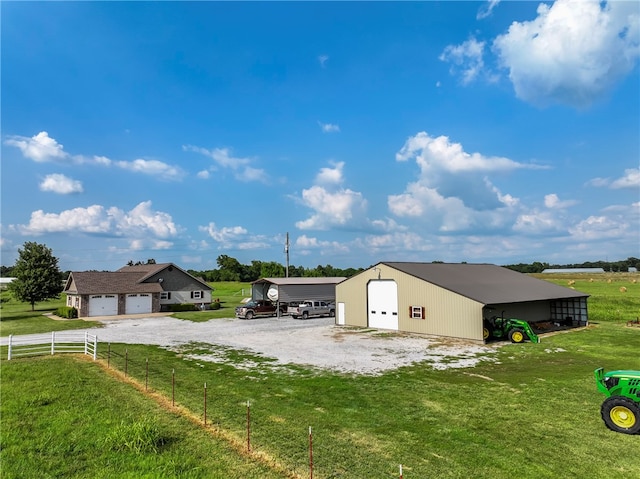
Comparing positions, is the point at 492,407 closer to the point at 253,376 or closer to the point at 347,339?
the point at 253,376

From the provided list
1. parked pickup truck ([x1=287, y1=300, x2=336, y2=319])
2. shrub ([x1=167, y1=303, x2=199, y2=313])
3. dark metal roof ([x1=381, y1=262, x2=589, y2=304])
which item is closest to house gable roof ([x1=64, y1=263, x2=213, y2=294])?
shrub ([x1=167, y1=303, x2=199, y2=313])

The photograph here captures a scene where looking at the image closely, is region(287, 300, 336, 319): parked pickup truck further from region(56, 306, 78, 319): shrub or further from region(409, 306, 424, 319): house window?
region(56, 306, 78, 319): shrub

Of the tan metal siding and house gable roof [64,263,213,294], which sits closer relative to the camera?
the tan metal siding

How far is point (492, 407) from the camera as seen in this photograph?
11812 millimetres

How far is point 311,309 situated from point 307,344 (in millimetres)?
15357

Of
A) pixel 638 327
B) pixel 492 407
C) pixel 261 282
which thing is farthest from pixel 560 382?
pixel 261 282

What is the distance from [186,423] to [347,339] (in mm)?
15787

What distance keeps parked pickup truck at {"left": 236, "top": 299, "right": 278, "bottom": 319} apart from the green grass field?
68.8 ft

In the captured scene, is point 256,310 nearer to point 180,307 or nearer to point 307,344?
point 180,307

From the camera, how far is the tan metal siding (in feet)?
81.2

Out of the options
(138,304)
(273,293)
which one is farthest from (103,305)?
(273,293)

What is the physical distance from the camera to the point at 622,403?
32.3ft

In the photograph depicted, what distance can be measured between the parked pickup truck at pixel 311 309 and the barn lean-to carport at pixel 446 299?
5550 mm

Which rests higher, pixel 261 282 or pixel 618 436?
pixel 261 282
